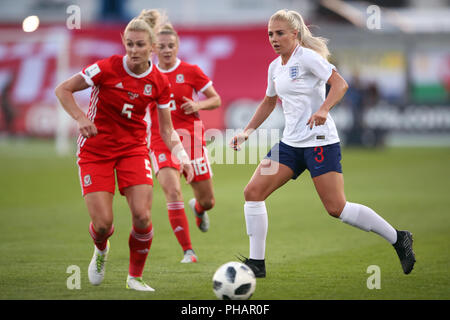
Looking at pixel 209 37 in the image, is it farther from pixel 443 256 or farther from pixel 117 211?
pixel 443 256

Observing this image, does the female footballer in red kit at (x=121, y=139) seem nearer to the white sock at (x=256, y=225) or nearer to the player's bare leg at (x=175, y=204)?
the white sock at (x=256, y=225)

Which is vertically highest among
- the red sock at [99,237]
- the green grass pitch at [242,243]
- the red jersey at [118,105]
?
the red jersey at [118,105]

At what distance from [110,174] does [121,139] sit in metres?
0.31

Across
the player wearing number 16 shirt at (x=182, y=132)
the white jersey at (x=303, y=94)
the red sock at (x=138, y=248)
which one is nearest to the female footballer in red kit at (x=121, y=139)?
the red sock at (x=138, y=248)

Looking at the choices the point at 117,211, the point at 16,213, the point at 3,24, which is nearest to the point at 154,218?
the point at 117,211

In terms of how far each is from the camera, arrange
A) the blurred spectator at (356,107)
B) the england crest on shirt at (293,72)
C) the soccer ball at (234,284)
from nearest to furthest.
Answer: the soccer ball at (234,284) < the england crest on shirt at (293,72) < the blurred spectator at (356,107)

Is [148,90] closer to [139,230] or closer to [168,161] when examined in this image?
[139,230]

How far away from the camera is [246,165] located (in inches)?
884

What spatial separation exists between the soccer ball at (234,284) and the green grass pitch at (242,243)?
17 centimetres

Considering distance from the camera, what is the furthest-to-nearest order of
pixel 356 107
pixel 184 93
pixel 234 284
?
1. pixel 356 107
2. pixel 184 93
3. pixel 234 284

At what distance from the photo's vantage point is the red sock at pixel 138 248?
6.22 m

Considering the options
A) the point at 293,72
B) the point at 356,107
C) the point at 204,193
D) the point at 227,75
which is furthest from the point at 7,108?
the point at 293,72

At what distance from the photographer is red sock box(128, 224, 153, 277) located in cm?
622

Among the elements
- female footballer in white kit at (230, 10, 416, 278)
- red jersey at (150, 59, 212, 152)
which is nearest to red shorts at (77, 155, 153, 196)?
female footballer in white kit at (230, 10, 416, 278)
